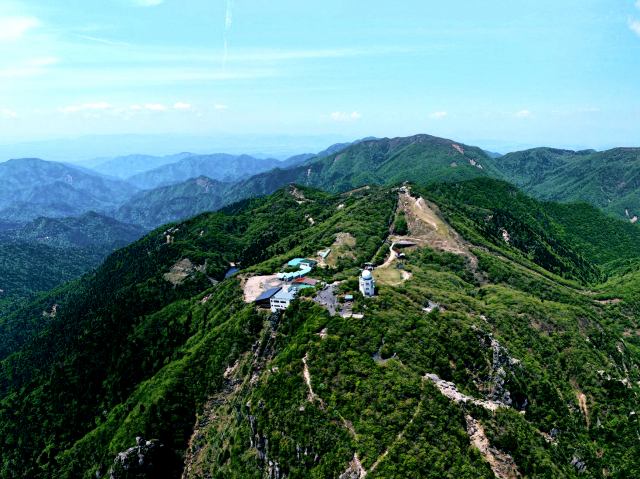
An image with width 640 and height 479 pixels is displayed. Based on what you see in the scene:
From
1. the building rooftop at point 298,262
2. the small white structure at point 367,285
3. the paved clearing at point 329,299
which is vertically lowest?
the building rooftop at point 298,262

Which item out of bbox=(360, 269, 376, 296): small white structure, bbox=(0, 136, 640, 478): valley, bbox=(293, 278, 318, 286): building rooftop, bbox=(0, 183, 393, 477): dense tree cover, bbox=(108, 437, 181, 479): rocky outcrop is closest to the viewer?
bbox=(0, 136, 640, 478): valley

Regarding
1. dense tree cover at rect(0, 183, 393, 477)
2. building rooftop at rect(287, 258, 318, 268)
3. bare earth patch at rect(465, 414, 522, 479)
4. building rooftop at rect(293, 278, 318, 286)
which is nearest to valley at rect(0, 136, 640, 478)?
bare earth patch at rect(465, 414, 522, 479)

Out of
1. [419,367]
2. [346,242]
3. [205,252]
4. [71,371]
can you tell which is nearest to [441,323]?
[419,367]

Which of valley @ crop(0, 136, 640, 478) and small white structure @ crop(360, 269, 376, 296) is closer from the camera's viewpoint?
valley @ crop(0, 136, 640, 478)

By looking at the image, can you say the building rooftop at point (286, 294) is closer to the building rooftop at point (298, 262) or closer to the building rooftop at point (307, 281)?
the building rooftop at point (307, 281)

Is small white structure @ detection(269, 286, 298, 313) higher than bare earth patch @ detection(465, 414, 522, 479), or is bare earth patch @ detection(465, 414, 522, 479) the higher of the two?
small white structure @ detection(269, 286, 298, 313)

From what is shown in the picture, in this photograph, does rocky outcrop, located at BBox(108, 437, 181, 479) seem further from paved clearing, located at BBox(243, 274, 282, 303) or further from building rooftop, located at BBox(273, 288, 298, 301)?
paved clearing, located at BBox(243, 274, 282, 303)

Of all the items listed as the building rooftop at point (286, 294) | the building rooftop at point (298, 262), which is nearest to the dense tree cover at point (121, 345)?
the building rooftop at point (298, 262)
